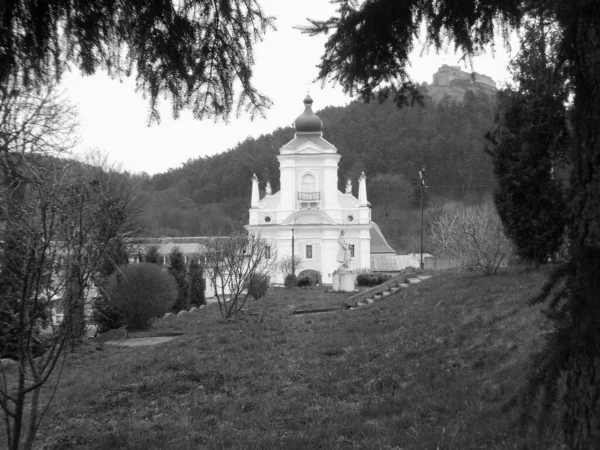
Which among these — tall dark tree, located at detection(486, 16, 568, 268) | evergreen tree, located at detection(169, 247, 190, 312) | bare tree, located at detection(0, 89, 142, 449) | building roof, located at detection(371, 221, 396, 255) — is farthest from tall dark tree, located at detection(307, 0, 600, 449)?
building roof, located at detection(371, 221, 396, 255)

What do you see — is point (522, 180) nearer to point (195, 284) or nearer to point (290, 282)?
point (195, 284)

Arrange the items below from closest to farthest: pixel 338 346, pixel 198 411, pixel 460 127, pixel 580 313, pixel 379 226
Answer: pixel 580 313 < pixel 198 411 < pixel 338 346 < pixel 460 127 < pixel 379 226

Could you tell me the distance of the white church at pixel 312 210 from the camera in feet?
154

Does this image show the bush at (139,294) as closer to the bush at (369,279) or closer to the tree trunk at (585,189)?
the bush at (369,279)

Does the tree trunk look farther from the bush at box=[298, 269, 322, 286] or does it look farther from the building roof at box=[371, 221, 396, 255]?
the building roof at box=[371, 221, 396, 255]

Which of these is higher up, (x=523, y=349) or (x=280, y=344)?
(x=523, y=349)

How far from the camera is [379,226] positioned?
67188 millimetres

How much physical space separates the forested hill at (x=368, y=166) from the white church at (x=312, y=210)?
6.40 metres

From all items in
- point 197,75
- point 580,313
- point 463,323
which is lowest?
point 463,323

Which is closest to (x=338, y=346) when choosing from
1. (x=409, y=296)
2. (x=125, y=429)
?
(x=125, y=429)

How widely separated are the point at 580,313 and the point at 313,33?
11.1 feet

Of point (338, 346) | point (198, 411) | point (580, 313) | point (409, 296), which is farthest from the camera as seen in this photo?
point (409, 296)

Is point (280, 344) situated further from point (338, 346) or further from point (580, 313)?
point (580, 313)

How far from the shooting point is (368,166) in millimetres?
62250
